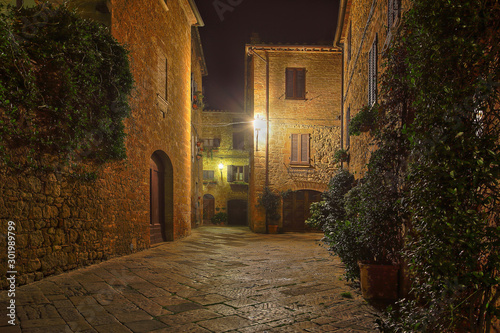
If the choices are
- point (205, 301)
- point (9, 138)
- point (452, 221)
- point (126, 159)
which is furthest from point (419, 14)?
point (126, 159)

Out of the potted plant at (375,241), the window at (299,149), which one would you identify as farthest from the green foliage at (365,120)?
the window at (299,149)

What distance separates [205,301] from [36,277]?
7.34 ft

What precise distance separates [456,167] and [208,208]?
19549 millimetres

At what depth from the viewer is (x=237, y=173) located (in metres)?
20.9

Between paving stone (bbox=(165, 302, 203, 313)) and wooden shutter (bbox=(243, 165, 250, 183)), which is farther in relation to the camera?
wooden shutter (bbox=(243, 165, 250, 183))

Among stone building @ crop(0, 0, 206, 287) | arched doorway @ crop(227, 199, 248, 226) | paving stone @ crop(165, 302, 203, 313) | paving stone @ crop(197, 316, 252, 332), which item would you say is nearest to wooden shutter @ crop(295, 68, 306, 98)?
stone building @ crop(0, 0, 206, 287)

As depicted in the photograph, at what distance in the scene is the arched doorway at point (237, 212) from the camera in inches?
822

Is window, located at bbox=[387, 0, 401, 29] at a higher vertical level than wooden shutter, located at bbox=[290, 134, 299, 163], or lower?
higher

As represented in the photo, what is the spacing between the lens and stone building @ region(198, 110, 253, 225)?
67.9 feet

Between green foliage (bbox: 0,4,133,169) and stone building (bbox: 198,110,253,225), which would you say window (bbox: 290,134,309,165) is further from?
green foliage (bbox: 0,4,133,169)

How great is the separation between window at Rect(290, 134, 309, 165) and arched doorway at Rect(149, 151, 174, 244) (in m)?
6.32

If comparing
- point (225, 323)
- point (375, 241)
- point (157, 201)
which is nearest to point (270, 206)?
point (157, 201)

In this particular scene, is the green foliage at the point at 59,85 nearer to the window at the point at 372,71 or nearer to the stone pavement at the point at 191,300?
the stone pavement at the point at 191,300

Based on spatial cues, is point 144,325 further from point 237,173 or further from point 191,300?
point 237,173
